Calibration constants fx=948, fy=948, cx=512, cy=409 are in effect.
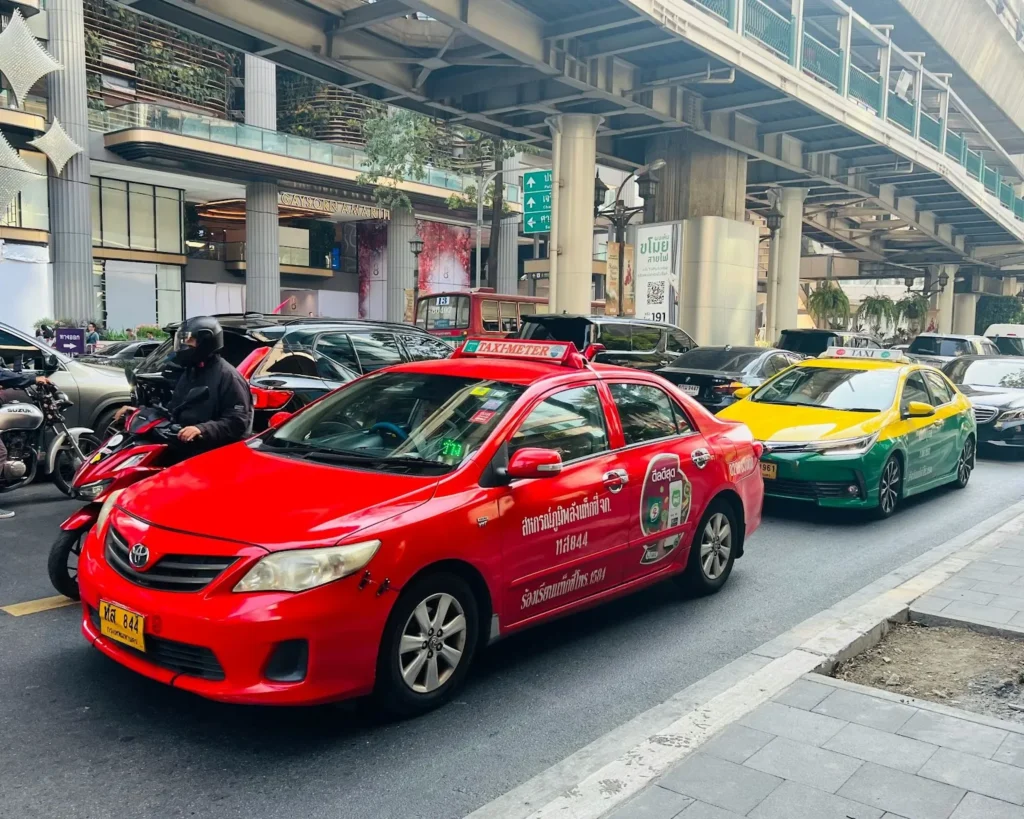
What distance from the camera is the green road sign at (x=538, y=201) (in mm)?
22500

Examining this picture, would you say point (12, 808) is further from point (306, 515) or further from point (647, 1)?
point (647, 1)

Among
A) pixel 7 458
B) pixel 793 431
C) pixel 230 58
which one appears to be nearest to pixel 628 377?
pixel 793 431

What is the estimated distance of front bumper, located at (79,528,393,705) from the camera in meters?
3.63

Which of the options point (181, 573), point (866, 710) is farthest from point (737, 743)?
point (181, 573)

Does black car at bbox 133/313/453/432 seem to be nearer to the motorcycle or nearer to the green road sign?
the motorcycle

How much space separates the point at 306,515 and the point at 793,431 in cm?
604

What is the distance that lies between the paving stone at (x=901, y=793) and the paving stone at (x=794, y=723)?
0.28 m

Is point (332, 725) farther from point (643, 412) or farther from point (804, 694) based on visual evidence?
point (643, 412)

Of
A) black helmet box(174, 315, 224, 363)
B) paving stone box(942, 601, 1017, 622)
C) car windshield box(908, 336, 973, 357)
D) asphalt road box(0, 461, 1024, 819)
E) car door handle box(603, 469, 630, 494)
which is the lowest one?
asphalt road box(0, 461, 1024, 819)

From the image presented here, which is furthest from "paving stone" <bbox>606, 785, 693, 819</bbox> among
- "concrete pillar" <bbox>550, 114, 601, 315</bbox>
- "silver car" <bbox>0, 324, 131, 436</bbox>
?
"concrete pillar" <bbox>550, 114, 601, 315</bbox>

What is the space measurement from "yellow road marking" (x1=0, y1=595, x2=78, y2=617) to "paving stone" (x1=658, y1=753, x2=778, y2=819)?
3821 mm

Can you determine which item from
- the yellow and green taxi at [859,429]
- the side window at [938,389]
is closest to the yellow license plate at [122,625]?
the yellow and green taxi at [859,429]

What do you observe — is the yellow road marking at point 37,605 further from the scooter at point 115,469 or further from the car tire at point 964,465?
the car tire at point 964,465

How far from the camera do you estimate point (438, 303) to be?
2323 centimetres
